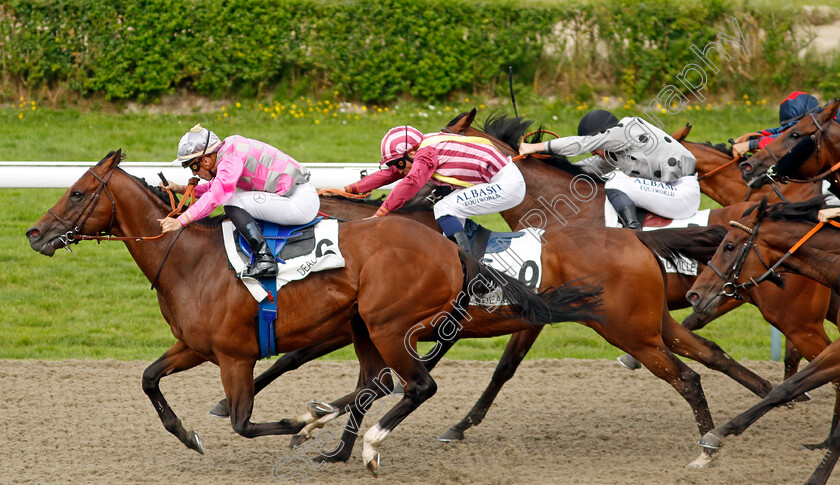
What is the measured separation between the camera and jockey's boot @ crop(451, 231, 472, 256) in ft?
17.1

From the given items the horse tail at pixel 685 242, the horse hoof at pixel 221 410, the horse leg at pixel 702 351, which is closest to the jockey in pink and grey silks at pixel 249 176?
the horse hoof at pixel 221 410

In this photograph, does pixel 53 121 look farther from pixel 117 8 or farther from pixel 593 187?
pixel 593 187

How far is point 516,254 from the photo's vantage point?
5.11m

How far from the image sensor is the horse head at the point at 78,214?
482 cm

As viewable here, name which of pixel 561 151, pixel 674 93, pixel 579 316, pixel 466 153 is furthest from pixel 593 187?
pixel 674 93

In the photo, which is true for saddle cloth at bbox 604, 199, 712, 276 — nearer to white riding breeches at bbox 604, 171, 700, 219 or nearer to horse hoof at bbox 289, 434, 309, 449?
white riding breeches at bbox 604, 171, 700, 219

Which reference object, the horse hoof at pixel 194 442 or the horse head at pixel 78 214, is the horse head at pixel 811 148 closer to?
the horse hoof at pixel 194 442

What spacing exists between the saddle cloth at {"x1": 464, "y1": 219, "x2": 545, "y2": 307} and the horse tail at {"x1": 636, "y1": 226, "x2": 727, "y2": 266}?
54cm

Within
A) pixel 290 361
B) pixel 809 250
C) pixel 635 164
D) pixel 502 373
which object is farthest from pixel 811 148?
pixel 290 361

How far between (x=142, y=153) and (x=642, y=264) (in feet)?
22.8

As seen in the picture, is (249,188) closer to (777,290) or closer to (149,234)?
(149,234)

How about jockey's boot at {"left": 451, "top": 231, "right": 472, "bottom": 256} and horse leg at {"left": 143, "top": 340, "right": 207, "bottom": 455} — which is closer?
horse leg at {"left": 143, "top": 340, "right": 207, "bottom": 455}

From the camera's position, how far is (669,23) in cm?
1171

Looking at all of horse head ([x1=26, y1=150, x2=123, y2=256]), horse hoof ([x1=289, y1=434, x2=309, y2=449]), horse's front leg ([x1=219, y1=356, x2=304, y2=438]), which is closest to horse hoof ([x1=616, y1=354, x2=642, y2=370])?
horse hoof ([x1=289, y1=434, x2=309, y2=449])
